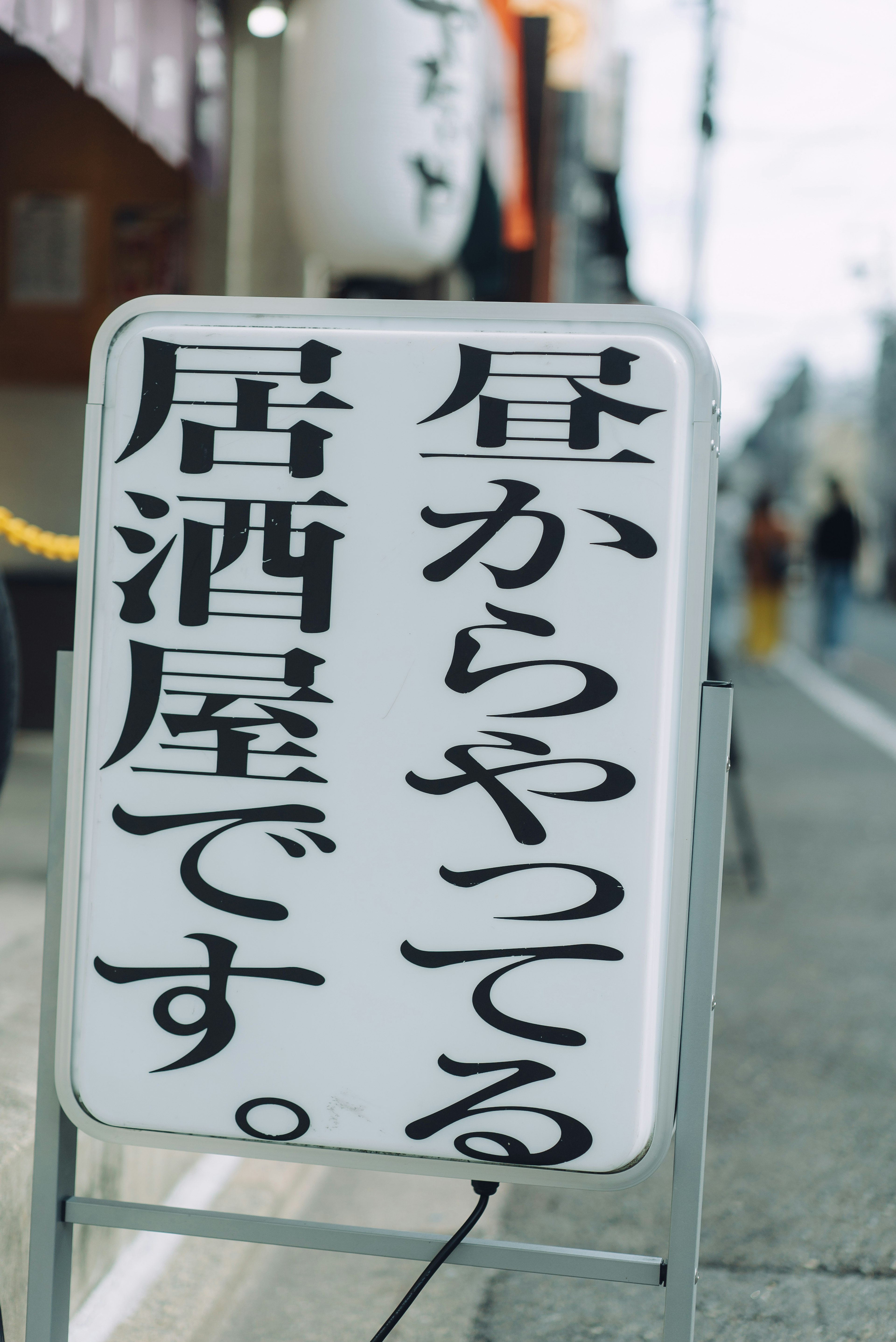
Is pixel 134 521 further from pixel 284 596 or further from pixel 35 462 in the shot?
pixel 35 462

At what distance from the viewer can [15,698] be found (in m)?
1.99

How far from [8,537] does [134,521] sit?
2.65 ft

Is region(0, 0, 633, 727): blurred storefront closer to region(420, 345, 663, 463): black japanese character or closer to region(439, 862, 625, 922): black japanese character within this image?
region(420, 345, 663, 463): black japanese character

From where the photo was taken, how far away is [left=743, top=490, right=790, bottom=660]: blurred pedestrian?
14.3 metres

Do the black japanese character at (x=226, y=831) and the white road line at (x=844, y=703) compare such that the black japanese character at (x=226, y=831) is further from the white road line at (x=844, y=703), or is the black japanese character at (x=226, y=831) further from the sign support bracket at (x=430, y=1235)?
the white road line at (x=844, y=703)

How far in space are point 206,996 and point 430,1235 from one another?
44cm

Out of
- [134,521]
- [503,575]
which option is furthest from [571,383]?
[134,521]

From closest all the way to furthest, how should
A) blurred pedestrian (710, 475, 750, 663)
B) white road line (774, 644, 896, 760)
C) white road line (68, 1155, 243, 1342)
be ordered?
white road line (68, 1155, 243, 1342) < white road line (774, 644, 896, 760) < blurred pedestrian (710, 475, 750, 663)

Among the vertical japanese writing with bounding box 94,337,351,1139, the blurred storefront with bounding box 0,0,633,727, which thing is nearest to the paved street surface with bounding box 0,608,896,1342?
the vertical japanese writing with bounding box 94,337,351,1139

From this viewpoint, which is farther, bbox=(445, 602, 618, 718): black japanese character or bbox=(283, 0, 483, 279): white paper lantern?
bbox=(283, 0, 483, 279): white paper lantern

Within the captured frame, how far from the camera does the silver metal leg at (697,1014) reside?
146 centimetres

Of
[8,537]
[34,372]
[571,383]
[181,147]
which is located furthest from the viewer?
[34,372]

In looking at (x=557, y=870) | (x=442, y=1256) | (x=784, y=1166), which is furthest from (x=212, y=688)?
(x=784, y=1166)

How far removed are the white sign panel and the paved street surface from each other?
0.68 meters
